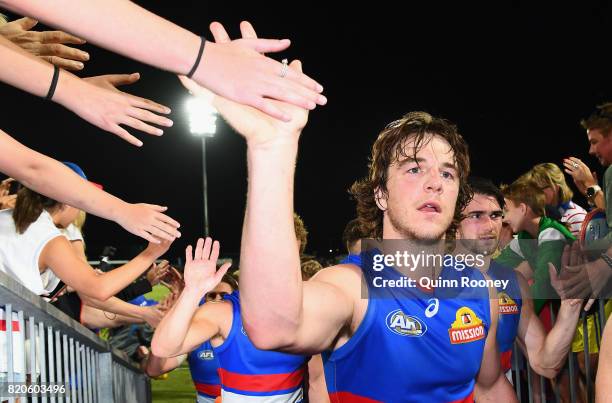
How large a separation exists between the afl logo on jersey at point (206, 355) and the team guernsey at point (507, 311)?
2.29 meters

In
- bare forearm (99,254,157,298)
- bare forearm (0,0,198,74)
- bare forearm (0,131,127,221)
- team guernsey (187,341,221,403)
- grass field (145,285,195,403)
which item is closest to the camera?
bare forearm (0,0,198,74)

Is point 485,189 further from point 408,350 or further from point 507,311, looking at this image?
point 408,350

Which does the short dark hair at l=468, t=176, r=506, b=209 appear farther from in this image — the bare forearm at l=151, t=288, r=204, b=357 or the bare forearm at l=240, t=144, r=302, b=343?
the bare forearm at l=240, t=144, r=302, b=343

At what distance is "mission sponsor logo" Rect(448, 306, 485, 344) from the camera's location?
2.78 meters

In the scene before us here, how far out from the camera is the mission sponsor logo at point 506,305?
159 inches

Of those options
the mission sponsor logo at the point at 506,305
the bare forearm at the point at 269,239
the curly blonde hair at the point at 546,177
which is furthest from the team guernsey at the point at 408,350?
the curly blonde hair at the point at 546,177

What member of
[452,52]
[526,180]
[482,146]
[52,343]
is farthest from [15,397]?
[452,52]

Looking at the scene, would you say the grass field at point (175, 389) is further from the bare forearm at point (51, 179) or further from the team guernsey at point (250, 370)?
the bare forearm at point (51, 179)

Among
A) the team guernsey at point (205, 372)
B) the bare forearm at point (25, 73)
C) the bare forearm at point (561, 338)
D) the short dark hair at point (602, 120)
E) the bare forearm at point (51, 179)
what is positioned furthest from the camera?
the team guernsey at point (205, 372)

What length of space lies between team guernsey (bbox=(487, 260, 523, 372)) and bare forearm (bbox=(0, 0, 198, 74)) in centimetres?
296

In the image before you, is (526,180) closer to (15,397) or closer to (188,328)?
(188,328)

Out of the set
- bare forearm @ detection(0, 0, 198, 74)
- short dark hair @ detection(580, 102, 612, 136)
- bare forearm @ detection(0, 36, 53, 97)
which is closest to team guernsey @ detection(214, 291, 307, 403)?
bare forearm @ detection(0, 36, 53, 97)

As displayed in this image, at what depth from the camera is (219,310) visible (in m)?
3.96

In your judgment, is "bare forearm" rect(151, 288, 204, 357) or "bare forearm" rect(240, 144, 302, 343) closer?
"bare forearm" rect(240, 144, 302, 343)
